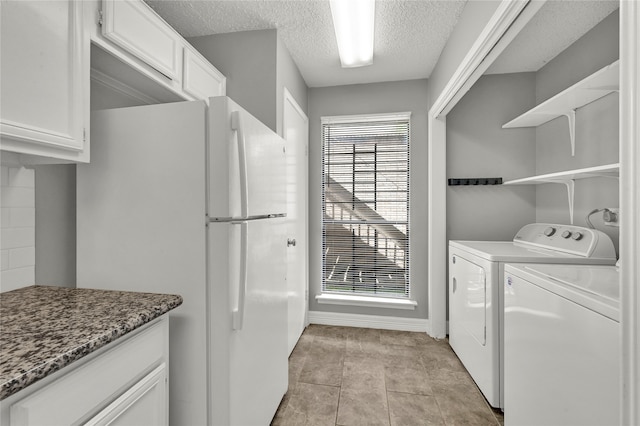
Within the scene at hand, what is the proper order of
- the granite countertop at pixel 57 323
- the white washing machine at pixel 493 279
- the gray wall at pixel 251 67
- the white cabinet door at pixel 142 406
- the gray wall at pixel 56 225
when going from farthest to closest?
the gray wall at pixel 251 67 < the white washing machine at pixel 493 279 < the gray wall at pixel 56 225 < the white cabinet door at pixel 142 406 < the granite countertop at pixel 57 323

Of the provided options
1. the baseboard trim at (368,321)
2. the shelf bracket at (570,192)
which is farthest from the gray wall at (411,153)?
the shelf bracket at (570,192)

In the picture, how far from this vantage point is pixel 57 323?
33.8 inches

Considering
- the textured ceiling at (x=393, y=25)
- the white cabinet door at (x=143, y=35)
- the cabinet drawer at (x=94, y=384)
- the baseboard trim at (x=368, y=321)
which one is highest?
the textured ceiling at (x=393, y=25)

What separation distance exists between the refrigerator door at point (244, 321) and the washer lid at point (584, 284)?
48.8 inches

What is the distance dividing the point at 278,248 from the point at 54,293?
100 centimetres

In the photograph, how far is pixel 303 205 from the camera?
2922 millimetres

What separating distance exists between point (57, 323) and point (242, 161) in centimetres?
80

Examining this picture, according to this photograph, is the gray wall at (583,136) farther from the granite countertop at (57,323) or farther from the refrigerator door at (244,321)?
the granite countertop at (57,323)

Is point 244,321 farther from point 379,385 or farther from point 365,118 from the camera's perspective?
point 365,118

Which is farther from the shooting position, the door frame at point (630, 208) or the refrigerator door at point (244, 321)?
the refrigerator door at point (244, 321)

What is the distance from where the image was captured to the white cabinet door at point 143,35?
49.4 inches

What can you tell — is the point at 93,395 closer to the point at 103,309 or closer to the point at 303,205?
the point at 103,309

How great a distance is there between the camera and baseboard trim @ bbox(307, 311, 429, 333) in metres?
2.95

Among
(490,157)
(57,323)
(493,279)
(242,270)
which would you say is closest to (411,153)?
(490,157)
